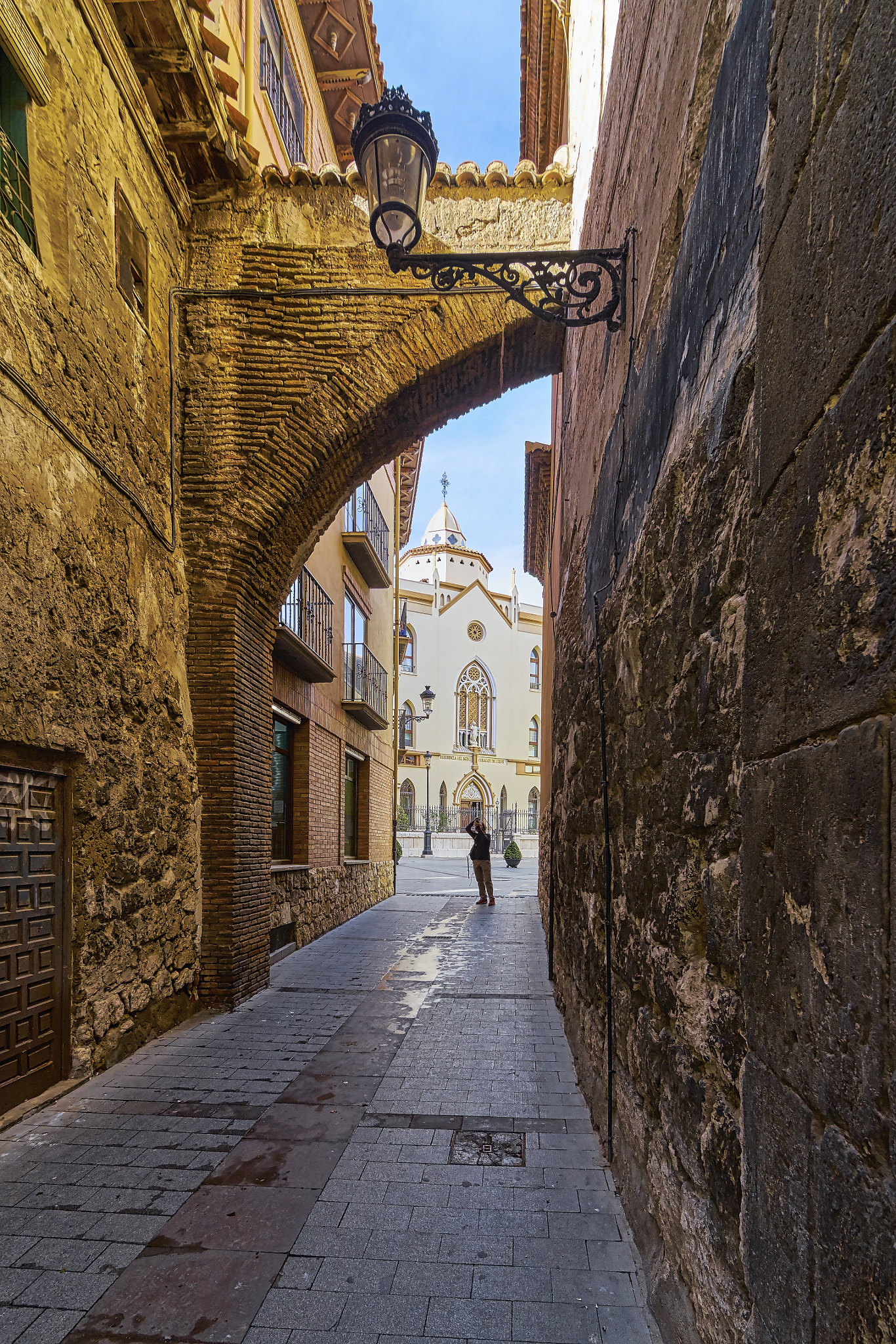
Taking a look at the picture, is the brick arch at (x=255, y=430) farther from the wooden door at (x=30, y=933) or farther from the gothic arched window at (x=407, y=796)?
the gothic arched window at (x=407, y=796)

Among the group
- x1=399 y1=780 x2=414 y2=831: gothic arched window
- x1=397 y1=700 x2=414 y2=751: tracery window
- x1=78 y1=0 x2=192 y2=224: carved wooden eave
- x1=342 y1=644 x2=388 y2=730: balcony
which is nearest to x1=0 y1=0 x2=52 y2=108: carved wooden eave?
x1=78 y1=0 x2=192 y2=224: carved wooden eave

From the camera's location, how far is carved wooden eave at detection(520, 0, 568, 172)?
32.1 ft

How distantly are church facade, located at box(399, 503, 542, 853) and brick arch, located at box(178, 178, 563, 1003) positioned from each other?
31.8 meters

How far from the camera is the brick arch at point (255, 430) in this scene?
6.74m

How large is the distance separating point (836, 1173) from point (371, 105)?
17.5 feet

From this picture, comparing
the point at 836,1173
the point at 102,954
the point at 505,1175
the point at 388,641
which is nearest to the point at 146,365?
the point at 102,954

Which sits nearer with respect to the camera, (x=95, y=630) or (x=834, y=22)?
(x=834, y=22)

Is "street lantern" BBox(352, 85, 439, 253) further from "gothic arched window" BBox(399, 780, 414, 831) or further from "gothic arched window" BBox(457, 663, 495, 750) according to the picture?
"gothic arched window" BBox(457, 663, 495, 750)

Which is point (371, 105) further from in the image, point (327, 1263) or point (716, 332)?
point (327, 1263)

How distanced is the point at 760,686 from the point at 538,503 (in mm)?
15284

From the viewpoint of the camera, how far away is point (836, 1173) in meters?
1.10

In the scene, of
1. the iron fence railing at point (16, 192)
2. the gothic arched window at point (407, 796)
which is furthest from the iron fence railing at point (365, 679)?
the gothic arched window at point (407, 796)

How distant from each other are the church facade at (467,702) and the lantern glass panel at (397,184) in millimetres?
34902

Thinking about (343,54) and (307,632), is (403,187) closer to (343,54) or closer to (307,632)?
(307,632)
